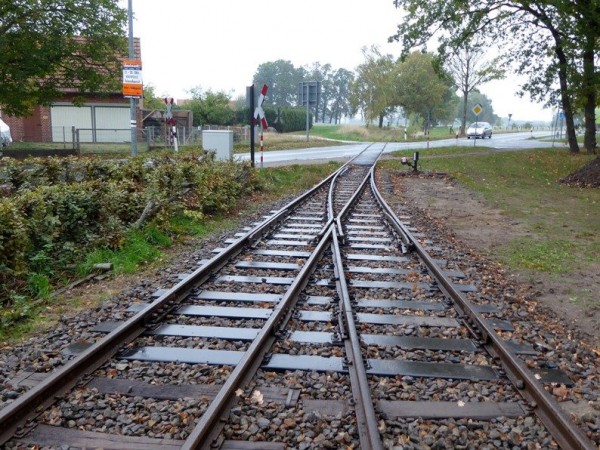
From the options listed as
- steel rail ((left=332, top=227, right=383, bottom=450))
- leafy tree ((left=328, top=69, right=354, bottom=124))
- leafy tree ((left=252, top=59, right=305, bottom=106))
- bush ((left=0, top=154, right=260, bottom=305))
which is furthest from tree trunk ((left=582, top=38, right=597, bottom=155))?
leafy tree ((left=328, top=69, right=354, bottom=124))

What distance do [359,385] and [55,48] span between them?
23740 mm

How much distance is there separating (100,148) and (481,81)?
5247 centimetres

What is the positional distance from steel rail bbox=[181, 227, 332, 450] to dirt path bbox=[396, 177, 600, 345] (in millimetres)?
2769

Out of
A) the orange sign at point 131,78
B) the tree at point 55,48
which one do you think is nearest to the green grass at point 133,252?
the orange sign at point 131,78

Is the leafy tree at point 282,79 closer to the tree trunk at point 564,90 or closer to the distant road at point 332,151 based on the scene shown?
the distant road at point 332,151

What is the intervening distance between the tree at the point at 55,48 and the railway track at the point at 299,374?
65.4ft

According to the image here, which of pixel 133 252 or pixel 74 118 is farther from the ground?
pixel 74 118

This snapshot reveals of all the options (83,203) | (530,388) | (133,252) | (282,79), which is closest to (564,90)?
(133,252)

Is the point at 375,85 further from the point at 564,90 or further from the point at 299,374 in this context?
the point at 299,374

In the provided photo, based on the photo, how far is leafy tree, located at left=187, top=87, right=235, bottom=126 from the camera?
48938 millimetres

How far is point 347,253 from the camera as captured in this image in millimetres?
8305

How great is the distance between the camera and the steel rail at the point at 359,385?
130 inches

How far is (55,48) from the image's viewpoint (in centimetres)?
2341

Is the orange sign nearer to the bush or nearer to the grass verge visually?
the bush
